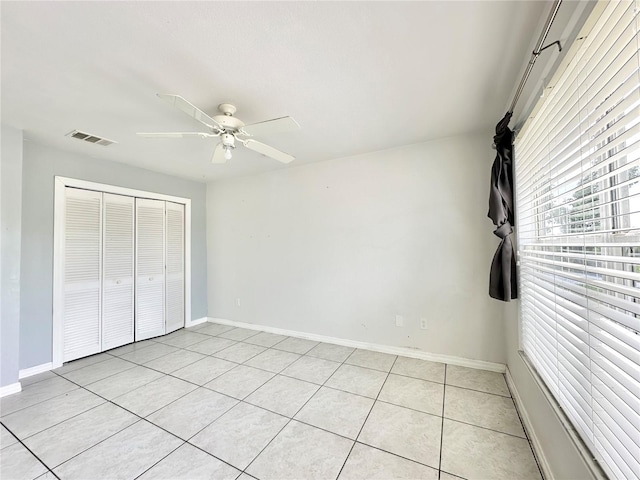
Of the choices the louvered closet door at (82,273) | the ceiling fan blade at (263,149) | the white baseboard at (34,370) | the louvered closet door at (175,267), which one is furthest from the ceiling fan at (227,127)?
the white baseboard at (34,370)

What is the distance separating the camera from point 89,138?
270 cm

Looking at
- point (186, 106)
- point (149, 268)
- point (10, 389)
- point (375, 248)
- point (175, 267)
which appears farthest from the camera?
point (175, 267)

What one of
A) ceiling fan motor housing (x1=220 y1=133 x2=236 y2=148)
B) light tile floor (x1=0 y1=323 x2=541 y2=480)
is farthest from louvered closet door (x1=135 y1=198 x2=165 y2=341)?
ceiling fan motor housing (x1=220 y1=133 x2=236 y2=148)

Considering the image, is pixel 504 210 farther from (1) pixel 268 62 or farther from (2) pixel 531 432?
(1) pixel 268 62

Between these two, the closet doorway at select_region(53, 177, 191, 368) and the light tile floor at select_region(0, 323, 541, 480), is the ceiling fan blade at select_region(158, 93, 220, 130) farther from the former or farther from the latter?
the closet doorway at select_region(53, 177, 191, 368)

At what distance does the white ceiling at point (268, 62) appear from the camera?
4.23ft

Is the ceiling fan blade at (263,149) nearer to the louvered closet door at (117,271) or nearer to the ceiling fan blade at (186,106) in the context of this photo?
the ceiling fan blade at (186,106)

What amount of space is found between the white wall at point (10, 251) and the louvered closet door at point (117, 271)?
0.88m

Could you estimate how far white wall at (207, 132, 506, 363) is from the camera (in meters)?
2.74

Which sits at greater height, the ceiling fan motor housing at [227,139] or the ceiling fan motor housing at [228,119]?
the ceiling fan motor housing at [228,119]

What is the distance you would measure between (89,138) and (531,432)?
466cm

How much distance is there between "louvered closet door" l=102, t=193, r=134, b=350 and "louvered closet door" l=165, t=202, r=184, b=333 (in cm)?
53

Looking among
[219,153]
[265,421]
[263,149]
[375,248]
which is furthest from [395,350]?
[219,153]

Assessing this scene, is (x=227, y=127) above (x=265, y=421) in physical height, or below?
above
